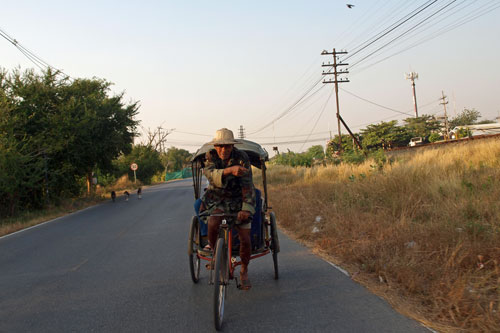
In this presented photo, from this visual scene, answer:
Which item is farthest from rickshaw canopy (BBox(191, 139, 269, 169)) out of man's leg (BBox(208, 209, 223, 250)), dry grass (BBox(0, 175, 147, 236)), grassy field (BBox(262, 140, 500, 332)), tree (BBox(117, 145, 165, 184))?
tree (BBox(117, 145, 165, 184))

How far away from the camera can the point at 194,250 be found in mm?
5707

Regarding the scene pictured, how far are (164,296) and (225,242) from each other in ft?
4.70

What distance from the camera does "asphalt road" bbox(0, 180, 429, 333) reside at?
4211 mm

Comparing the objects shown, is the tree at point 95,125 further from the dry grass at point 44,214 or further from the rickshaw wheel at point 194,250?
the rickshaw wheel at point 194,250

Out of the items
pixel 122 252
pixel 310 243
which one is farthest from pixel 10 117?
pixel 310 243

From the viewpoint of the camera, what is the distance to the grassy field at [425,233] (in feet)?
14.2

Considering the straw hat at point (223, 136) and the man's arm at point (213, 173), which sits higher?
the straw hat at point (223, 136)

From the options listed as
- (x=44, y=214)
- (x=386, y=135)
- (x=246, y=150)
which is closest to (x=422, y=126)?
(x=386, y=135)

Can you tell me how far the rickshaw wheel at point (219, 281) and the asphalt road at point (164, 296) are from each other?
20 cm

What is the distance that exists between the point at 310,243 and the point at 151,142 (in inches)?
2543

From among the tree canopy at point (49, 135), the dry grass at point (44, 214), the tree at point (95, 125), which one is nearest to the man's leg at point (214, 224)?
the dry grass at point (44, 214)

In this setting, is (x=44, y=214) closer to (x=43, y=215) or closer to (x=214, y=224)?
(x=43, y=215)

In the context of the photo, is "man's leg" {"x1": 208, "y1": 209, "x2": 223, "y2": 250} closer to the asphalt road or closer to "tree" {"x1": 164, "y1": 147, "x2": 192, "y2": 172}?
the asphalt road

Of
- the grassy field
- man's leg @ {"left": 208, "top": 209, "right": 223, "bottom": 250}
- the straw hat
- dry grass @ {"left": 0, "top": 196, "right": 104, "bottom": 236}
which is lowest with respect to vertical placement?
dry grass @ {"left": 0, "top": 196, "right": 104, "bottom": 236}
